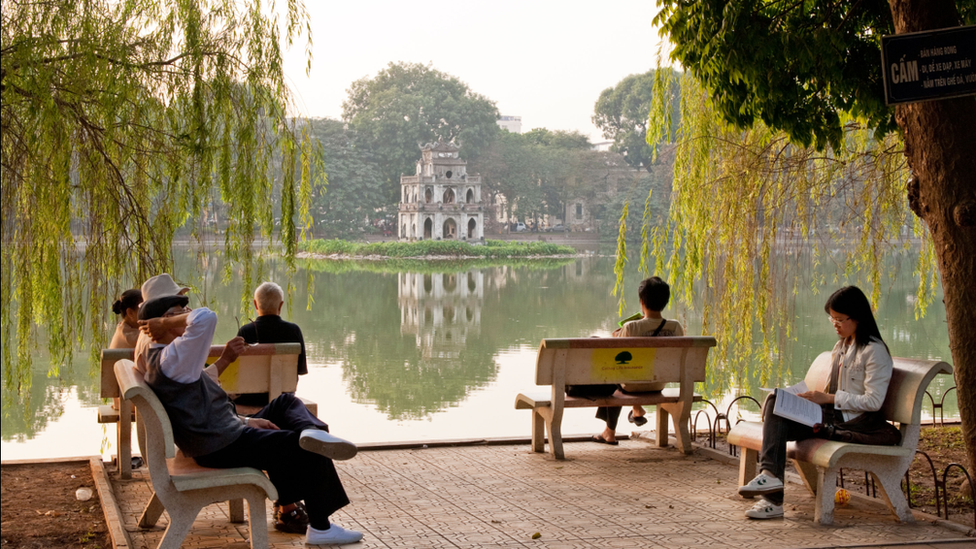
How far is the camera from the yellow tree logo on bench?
19.0 feet

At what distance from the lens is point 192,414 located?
11.9ft

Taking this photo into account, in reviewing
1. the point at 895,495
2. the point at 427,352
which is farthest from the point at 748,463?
the point at 427,352

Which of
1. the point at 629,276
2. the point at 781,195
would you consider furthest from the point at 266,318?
the point at 629,276

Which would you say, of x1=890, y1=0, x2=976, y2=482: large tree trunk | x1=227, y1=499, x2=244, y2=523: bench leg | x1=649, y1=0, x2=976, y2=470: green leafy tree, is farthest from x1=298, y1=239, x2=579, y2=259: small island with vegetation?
x1=890, y1=0, x2=976, y2=482: large tree trunk

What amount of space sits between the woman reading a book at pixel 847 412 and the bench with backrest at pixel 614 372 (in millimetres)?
1385

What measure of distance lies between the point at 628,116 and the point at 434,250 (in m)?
26.6

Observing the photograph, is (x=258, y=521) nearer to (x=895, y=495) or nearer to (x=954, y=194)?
(x=895, y=495)

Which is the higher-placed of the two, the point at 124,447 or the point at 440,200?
the point at 440,200

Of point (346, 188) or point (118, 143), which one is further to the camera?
point (346, 188)

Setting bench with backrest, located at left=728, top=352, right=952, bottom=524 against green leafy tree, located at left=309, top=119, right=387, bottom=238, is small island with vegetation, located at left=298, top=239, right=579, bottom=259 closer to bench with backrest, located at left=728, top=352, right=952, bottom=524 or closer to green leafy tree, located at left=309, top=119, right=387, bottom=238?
green leafy tree, located at left=309, top=119, right=387, bottom=238

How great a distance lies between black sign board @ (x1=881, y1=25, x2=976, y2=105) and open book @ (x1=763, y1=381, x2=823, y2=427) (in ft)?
4.12

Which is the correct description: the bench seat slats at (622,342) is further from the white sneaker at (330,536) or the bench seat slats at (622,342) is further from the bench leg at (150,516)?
the bench leg at (150,516)

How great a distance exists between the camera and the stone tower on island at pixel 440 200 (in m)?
63.3

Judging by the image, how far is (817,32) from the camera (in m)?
5.25
